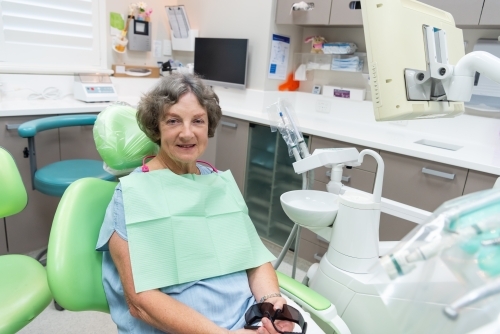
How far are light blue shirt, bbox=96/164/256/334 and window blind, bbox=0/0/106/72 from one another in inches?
83.9

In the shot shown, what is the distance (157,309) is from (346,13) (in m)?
2.21

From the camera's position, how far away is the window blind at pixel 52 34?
8.33 feet

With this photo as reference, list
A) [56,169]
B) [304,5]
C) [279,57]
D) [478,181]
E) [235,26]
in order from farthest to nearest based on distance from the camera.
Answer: [235,26], [279,57], [304,5], [56,169], [478,181]

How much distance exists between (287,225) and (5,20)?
8.06ft

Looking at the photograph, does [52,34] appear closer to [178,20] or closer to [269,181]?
[178,20]

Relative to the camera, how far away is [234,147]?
112 inches

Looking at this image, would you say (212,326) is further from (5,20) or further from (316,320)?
(5,20)

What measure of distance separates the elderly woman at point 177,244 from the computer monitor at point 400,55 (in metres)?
0.59

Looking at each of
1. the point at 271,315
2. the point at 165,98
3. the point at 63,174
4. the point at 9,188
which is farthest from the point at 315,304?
the point at 63,174

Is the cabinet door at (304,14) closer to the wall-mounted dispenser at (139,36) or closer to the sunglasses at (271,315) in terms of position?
the wall-mounted dispenser at (139,36)

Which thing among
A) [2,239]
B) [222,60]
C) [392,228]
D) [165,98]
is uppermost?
[222,60]

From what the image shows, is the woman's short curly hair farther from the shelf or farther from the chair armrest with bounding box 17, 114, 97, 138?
the shelf

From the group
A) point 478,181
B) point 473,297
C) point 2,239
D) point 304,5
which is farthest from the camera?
point 304,5

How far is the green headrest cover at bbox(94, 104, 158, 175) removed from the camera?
1279 millimetres
